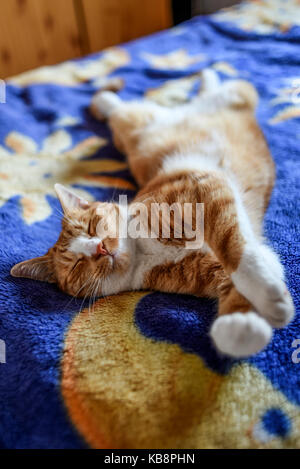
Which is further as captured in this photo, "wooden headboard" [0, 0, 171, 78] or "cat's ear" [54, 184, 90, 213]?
"wooden headboard" [0, 0, 171, 78]

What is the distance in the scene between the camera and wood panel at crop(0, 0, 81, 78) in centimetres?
293

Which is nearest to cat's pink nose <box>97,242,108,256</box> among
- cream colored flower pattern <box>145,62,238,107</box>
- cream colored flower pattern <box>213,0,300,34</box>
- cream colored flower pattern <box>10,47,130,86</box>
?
cream colored flower pattern <box>145,62,238,107</box>

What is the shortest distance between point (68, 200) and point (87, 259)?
26 cm

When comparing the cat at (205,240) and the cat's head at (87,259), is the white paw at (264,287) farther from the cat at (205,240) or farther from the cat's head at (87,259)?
the cat's head at (87,259)

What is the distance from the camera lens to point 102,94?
1.89 metres

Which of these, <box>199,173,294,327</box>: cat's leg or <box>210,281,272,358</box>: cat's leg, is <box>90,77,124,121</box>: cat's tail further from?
<box>210,281,272,358</box>: cat's leg

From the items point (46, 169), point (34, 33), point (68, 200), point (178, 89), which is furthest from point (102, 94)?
point (34, 33)

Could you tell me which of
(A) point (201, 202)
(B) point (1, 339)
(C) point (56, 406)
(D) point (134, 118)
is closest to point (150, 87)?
(D) point (134, 118)

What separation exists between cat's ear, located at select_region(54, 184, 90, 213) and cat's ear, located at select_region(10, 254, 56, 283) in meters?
0.22

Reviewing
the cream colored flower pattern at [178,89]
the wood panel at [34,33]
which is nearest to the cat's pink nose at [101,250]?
the cream colored flower pattern at [178,89]

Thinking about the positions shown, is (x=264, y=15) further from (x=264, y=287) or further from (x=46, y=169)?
(x=264, y=287)

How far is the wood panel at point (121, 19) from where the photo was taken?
3.35 meters
